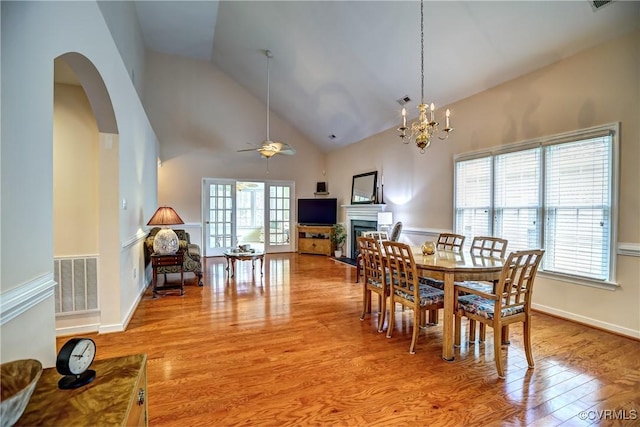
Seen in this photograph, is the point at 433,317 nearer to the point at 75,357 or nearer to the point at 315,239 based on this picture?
the point at 75,357

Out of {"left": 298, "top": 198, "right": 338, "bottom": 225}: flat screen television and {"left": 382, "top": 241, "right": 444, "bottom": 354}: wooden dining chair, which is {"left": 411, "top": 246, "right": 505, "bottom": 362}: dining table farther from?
{"left": 298, "top": 198, "right": 338, "bottom": 225}: flat screen television

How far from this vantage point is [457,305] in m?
2.61

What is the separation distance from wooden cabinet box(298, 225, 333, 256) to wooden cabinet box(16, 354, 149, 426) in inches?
269

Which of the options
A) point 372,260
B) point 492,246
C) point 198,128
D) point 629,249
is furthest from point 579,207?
point 198,128

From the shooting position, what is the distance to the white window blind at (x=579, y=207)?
3.15 metres

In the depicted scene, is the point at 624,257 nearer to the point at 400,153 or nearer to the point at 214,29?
the point at 400,153

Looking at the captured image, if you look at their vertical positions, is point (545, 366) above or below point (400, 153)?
below

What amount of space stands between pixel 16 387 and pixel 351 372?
1.96m

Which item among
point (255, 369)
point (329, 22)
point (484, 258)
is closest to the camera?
point (255, 369)

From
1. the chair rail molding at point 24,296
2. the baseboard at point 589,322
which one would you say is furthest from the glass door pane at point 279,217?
the chair rail molding at point 24,296

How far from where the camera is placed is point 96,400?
1.04 m

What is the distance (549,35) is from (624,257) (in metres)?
2.45

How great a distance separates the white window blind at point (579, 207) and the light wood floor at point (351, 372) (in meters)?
0.70

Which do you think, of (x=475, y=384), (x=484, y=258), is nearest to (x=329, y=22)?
(x=484, y=258)
